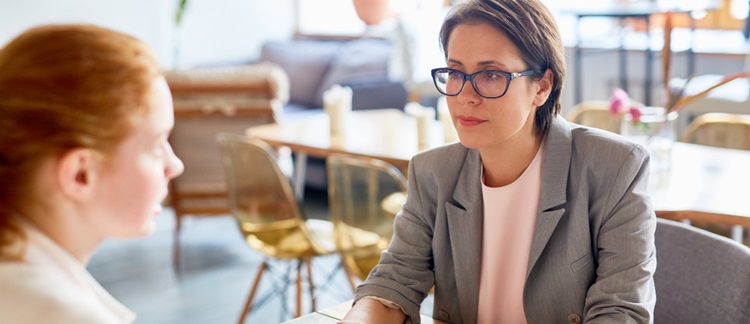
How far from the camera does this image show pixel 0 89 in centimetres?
88

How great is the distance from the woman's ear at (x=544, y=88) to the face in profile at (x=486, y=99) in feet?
0.05

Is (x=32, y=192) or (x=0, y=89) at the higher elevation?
(x=0, y=89)

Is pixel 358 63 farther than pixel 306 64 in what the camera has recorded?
No

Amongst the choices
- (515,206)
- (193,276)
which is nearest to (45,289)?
(515,206)

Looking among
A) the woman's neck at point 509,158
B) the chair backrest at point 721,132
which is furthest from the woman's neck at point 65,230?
the chair backrest at point 721,132

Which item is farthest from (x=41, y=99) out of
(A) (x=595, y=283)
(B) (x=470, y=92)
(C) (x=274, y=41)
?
(C) (x=274, y=41)

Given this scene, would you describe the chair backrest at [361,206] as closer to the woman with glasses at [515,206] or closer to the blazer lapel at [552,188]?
the woman with glasses at [515,206]

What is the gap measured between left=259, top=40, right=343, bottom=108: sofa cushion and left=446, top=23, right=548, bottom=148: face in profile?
17.7 ft

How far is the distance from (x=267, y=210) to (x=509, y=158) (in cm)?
182

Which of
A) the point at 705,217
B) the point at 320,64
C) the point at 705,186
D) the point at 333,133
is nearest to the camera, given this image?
the point at 705,217

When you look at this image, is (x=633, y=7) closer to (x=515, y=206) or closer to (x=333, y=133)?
(x=333, y=133)

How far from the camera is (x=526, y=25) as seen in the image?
1.66 m

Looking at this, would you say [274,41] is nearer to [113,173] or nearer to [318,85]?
[318,85]

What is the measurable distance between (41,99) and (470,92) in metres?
0.97
